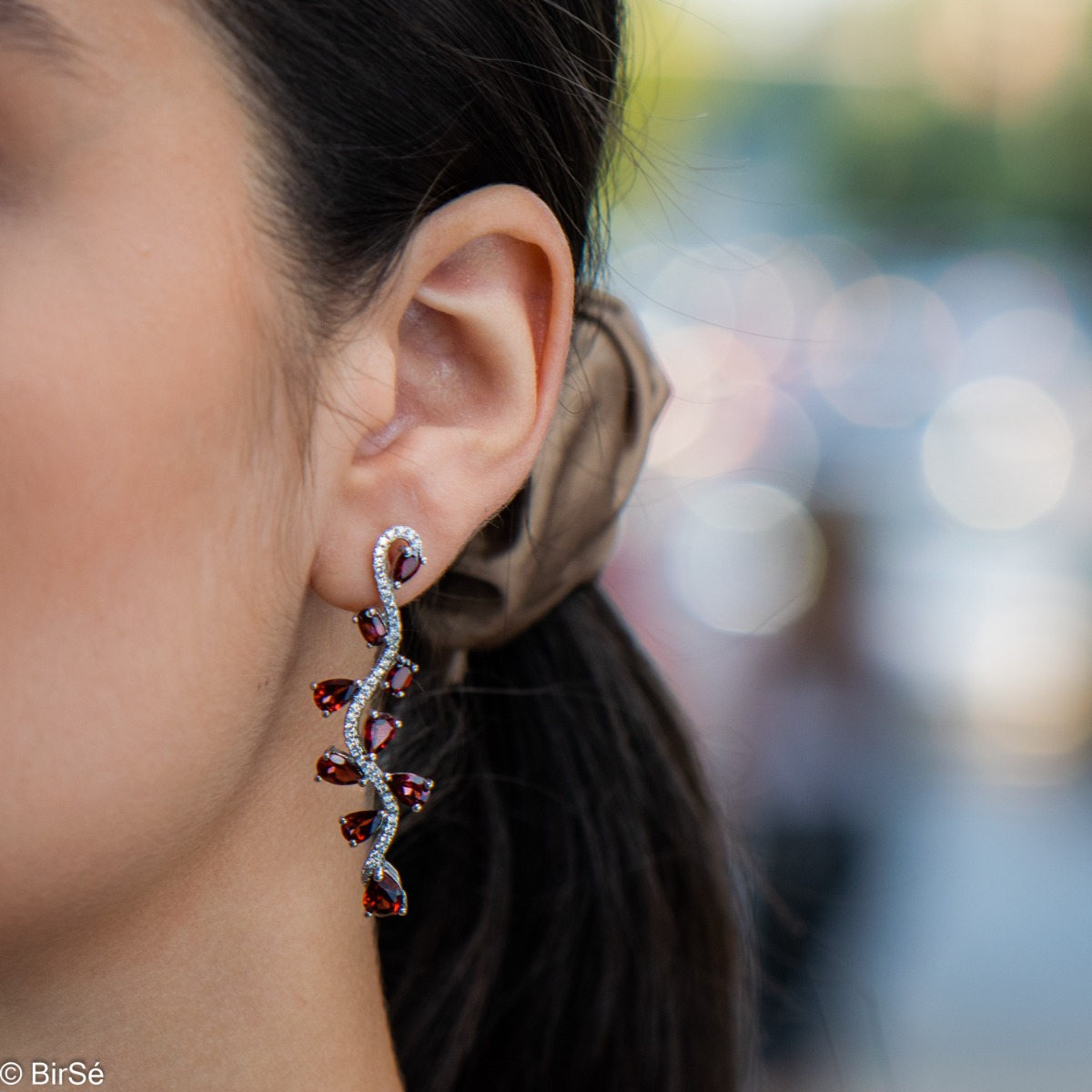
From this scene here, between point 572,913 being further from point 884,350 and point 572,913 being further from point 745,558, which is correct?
point 884,350

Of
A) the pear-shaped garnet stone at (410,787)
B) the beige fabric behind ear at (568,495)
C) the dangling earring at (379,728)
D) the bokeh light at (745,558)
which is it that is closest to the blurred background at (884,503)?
the bokeh light at (745,558)

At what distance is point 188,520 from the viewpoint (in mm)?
937

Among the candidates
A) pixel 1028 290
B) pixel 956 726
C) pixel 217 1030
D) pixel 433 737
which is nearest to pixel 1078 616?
pixel 956 726

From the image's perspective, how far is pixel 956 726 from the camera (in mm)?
6238

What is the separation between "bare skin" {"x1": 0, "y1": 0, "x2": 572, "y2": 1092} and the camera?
0.89 m

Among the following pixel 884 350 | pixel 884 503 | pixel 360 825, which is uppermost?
pixel 360 825

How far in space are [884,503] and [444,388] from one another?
6.12 meters

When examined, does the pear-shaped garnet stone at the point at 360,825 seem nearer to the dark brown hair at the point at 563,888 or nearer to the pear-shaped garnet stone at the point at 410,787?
the pear-shaped garnet stone at the point at 410,787

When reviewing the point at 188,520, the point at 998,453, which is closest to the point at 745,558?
the point at 998,453

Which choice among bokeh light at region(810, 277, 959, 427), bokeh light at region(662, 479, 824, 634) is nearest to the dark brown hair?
bokeh light at region(662, 479, 824, 634)

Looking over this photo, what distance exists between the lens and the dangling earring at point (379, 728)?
40.4 inches

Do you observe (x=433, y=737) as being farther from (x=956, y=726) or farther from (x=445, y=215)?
(x=956, y=726)

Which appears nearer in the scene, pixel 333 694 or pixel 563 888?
pixel 333 694

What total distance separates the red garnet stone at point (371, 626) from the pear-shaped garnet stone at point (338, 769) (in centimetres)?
10
